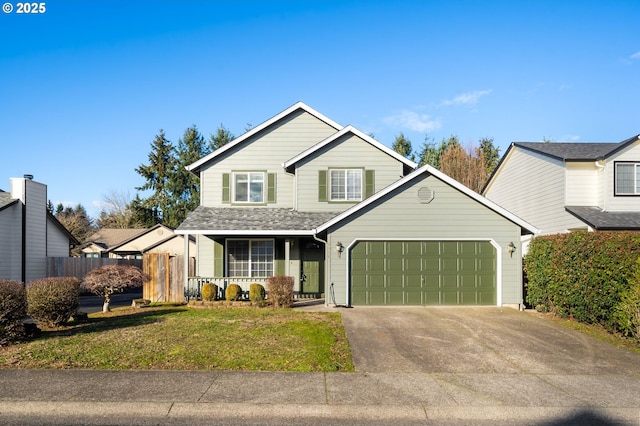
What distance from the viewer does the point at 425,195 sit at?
609 inches

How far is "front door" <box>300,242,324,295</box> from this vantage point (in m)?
18.3

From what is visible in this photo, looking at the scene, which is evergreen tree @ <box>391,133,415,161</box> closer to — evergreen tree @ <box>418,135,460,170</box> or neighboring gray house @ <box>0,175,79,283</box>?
evergreen tree @ <box>418,135,460,170</box>

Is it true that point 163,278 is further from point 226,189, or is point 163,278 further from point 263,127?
point 263,127

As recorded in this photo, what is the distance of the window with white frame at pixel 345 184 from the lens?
18.7 meters

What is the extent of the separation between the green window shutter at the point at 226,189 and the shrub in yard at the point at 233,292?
4428mm

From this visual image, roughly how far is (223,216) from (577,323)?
13.2 m

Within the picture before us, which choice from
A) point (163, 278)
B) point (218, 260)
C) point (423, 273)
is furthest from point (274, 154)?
point (423, 273)

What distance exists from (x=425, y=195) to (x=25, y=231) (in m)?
19.2

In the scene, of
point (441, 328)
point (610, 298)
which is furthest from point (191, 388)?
point (610, 298)

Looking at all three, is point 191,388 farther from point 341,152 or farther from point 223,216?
point 341,152

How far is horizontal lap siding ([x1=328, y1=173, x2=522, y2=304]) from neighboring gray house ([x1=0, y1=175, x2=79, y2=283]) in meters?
15.7

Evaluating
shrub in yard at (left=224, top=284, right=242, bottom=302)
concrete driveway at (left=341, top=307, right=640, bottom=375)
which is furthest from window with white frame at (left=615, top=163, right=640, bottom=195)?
shrub in yard at (left=224, top=284, right=242, bottom=302)

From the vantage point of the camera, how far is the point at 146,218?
5062cm

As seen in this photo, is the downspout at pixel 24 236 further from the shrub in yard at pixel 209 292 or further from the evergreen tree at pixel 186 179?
the evergreen tree at pixel 186 179
